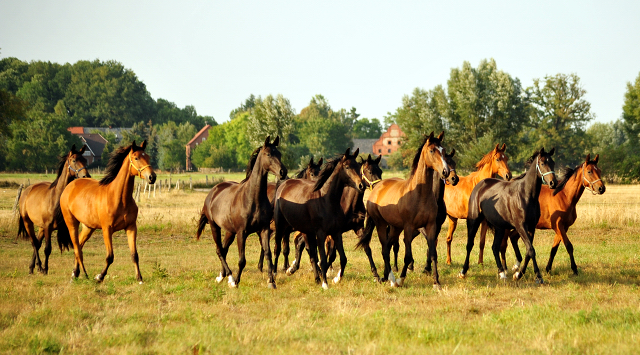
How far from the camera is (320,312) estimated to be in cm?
720

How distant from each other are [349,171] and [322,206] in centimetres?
80

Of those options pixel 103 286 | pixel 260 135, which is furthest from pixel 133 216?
pixel 260 135

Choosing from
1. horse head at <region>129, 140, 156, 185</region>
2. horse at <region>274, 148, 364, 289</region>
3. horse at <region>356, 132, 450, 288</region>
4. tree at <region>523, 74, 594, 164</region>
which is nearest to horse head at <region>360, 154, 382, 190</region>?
horse at <region>356, 132, 450, 288</region>

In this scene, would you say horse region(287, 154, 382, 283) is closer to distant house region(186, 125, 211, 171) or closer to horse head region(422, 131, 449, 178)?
horse head region(422, 131, 449, 178)

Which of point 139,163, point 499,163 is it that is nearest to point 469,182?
point 499,163

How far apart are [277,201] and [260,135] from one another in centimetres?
3732

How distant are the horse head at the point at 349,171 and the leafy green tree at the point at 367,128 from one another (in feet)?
454

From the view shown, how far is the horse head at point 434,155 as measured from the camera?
8771mm

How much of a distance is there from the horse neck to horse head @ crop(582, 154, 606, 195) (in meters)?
8.84

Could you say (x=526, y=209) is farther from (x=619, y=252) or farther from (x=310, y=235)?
(x=619, y=252)

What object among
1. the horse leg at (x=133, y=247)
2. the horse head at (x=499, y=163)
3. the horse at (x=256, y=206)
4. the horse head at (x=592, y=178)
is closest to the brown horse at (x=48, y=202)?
the horse leg at (x=133, y=247)

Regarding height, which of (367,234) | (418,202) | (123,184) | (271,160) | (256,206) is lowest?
(367,234)

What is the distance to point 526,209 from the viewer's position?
10031 mm

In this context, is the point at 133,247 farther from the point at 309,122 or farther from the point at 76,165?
the point at 309,122
